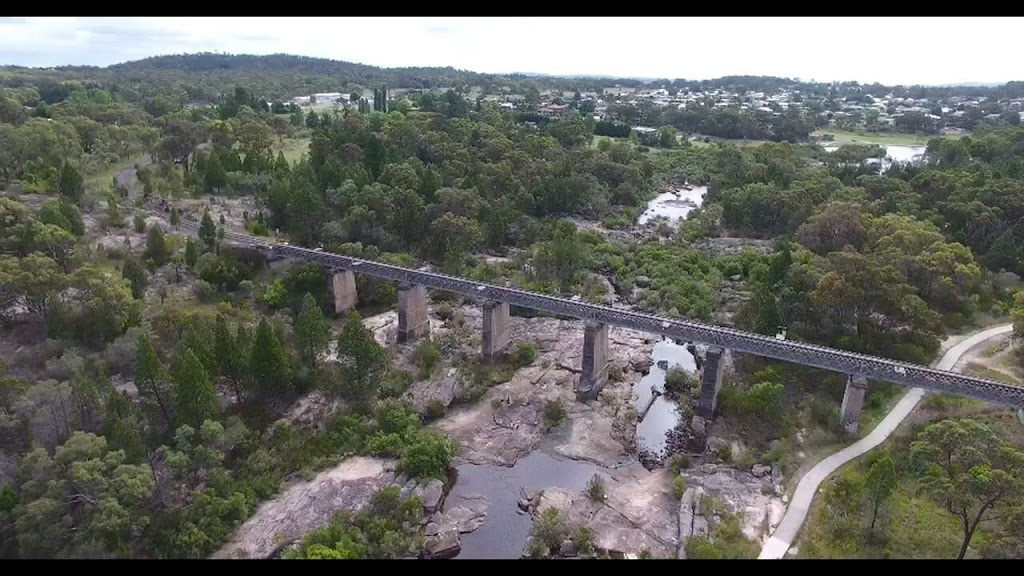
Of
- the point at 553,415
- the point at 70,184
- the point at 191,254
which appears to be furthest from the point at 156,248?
the point at 553,415

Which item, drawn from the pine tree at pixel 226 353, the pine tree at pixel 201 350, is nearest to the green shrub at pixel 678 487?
Answer: the pine tree at pixel 226 353

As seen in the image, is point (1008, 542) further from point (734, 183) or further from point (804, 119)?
point (804, 119)

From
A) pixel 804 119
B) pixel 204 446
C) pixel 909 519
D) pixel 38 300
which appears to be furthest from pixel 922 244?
pixel 804 119

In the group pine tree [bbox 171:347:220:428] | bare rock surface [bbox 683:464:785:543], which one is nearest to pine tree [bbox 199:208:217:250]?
pine tree [bbox 171:347:220:428]

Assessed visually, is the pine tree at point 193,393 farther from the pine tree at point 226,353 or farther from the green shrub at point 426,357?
the green shrub at point 426,357

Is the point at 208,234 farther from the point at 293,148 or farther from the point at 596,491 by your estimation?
the point at 293,148
